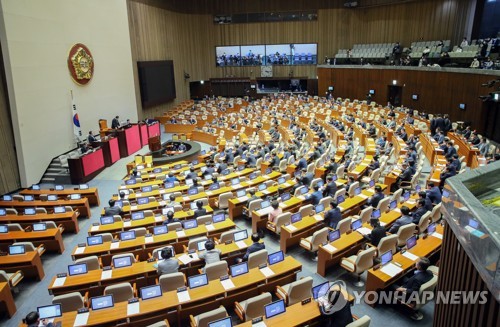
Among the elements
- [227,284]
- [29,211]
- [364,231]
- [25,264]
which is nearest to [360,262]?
[364,231]

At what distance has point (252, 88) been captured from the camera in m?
35.9

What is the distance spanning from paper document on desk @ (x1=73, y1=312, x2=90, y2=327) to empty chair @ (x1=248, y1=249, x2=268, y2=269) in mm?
2899

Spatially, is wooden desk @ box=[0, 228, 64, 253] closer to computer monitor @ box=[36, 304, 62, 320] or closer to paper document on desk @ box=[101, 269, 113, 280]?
paper document on desk @ box=[101, 269, 113, 280]

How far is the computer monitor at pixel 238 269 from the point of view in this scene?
6.68m

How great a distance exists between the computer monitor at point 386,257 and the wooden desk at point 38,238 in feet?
25.8

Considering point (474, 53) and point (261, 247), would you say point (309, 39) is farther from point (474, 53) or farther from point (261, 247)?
point (261, 247)

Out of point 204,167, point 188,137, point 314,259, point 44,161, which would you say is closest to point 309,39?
point 188,137

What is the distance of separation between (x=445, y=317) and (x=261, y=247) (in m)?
3.72

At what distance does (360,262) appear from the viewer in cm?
702

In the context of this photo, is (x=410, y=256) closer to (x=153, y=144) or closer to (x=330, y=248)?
(x=330, y=248)

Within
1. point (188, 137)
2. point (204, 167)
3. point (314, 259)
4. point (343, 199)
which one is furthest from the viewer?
point (188, 137)

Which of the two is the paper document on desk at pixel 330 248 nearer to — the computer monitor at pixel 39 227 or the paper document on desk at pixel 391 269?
the paper document on desk at pixel 391 269

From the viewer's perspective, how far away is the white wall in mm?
14477

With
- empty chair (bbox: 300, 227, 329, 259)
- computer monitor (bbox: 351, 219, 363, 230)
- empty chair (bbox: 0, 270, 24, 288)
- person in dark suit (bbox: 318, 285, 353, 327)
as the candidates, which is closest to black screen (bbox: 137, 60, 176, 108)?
empty chair (bbox: 0, 270, 24, 288)
